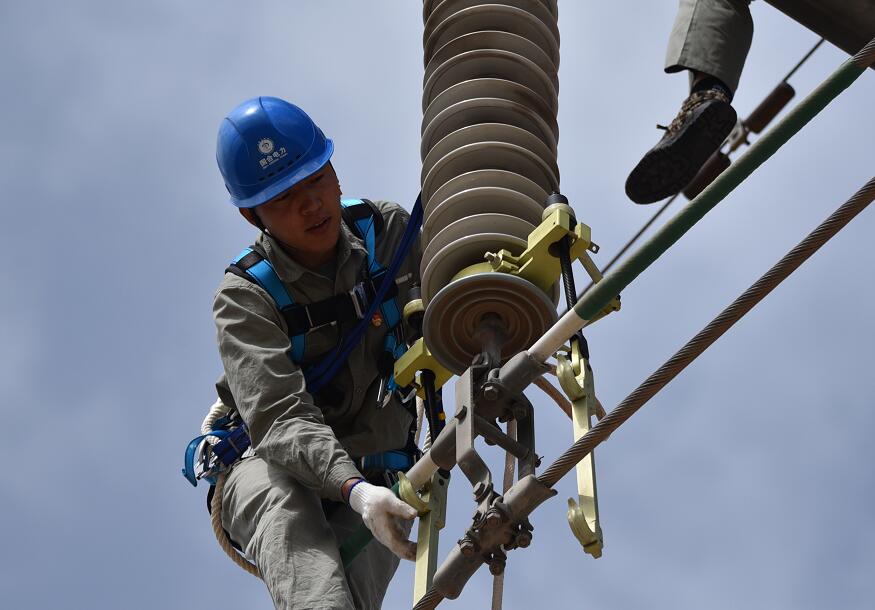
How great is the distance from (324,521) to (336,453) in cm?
51

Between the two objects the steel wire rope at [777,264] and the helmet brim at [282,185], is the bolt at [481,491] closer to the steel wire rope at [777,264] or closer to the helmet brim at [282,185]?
the steel wire rope at [777,264]

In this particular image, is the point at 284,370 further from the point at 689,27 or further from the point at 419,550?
the point at 689,27

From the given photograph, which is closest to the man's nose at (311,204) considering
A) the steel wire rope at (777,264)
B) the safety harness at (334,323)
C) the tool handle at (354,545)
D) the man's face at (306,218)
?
the man's face at (306,218)

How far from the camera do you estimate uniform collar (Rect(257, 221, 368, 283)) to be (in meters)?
8.68

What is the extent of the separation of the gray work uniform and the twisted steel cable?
1.85 m

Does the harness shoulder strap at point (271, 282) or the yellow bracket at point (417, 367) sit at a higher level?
the harness shoulder strap at point (271, 282)

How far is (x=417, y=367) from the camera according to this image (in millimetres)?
8258

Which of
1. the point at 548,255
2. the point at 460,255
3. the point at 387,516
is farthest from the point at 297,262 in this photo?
the point at 387,516

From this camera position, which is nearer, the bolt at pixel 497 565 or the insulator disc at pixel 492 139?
the bolt at pixel 497 565

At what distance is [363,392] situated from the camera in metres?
8.80

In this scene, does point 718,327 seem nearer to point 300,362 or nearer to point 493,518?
point 493,518

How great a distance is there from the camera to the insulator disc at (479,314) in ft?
25.0

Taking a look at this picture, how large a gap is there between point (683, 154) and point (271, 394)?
7.68ft

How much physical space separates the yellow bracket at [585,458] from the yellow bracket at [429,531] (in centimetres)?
76
